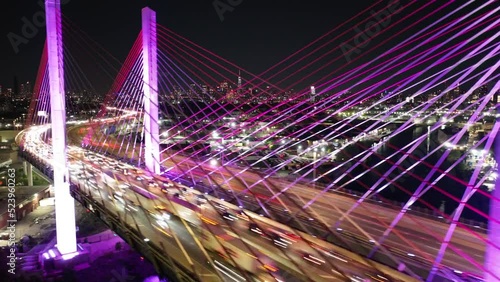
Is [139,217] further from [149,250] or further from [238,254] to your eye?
[238,254]

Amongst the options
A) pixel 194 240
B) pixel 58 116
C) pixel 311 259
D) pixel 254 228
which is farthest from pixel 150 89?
pixel 311 259

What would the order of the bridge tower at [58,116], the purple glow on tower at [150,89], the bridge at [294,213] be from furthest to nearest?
1. the bridge tower at [58,116]
2. the purple glow on tower at [150,89]
3. the bridge at [294,213]

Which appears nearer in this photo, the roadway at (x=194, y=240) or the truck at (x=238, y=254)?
the roadway at (x=194, y=240)

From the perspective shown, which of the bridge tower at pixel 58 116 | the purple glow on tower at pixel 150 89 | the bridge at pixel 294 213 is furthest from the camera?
the bridge tower at pixel 58 116

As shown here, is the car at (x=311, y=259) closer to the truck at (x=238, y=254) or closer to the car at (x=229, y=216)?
the truck at (x=238, y=254)

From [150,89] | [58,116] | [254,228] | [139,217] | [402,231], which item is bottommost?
[139,217]

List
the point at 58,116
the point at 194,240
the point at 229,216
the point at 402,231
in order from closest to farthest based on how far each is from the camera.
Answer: the point at 402,231 → the point at 229,216 → the point at 194,240 → the point at 58,116

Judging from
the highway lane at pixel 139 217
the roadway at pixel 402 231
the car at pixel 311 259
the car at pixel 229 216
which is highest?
the car at pixel 311 259

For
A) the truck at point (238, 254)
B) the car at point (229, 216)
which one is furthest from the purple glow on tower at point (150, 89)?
the truck at point (238, 254)

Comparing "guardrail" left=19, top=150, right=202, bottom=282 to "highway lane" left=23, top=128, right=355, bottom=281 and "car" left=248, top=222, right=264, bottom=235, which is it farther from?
"car" left=248, top=222, right=264, bottom=235
